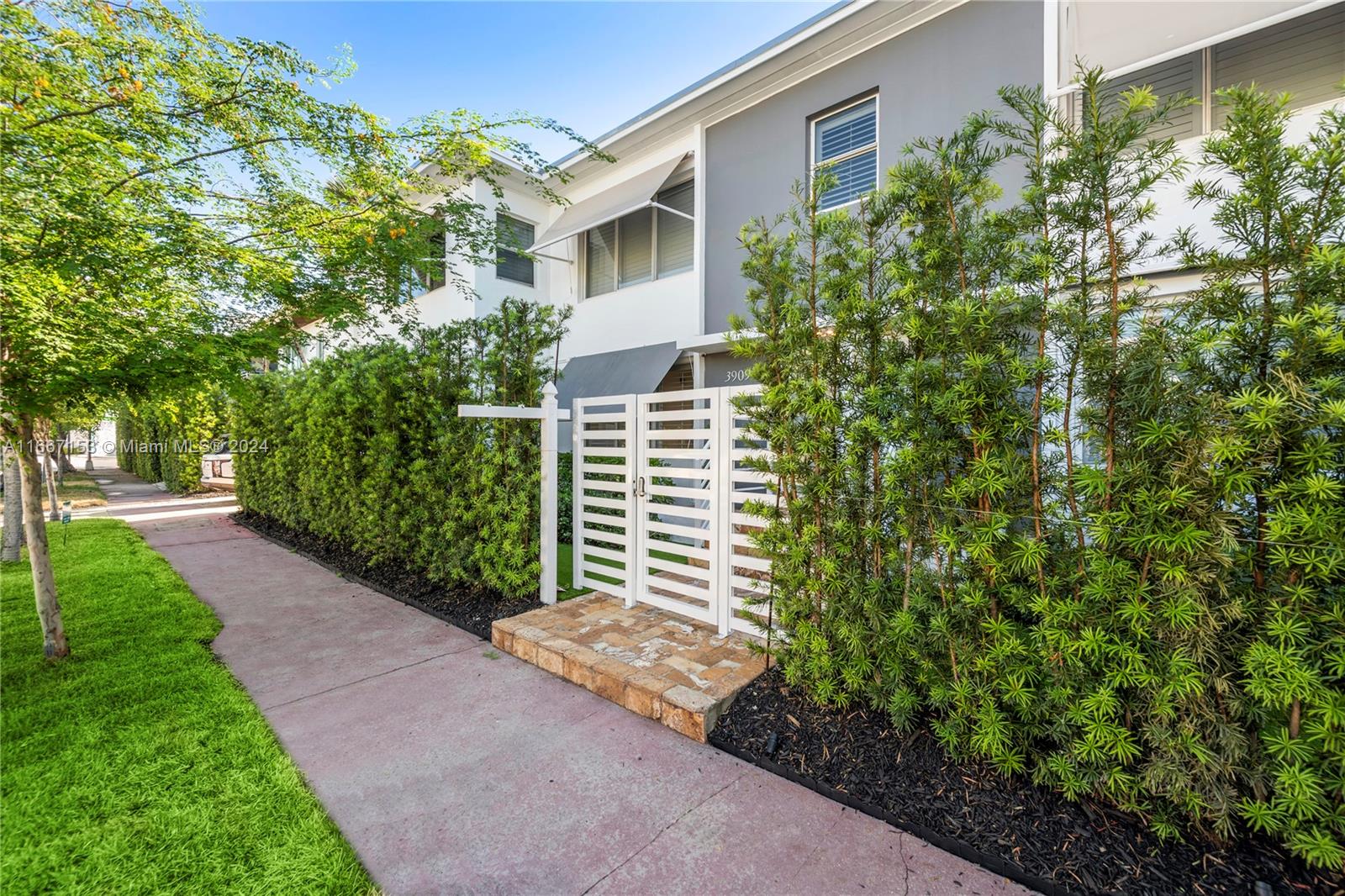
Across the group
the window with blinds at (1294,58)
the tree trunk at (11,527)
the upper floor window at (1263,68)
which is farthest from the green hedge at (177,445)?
the window with blinds at (1294,58)

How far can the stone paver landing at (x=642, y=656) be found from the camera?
435 cm

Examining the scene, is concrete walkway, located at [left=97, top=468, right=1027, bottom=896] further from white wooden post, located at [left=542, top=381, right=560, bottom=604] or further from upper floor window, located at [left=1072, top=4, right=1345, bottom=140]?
upper floor window, located at [left=1072, top=4, right=1345, bottom=140]

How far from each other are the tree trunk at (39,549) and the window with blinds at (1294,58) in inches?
495

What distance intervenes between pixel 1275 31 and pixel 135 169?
12.0 meters

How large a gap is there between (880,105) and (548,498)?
7.92 meters

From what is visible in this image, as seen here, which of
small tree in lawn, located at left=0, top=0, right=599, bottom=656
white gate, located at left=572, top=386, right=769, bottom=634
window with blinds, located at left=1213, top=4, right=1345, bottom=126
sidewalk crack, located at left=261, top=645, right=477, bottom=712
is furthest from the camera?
window with blinds, located at left=1213, top=4, right=1345, bottom=126

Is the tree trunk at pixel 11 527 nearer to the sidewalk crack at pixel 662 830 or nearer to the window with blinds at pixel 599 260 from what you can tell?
the window with blinds at pixel 599 260

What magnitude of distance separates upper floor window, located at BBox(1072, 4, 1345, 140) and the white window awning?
22.3 ft

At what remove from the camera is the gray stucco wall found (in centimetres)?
741

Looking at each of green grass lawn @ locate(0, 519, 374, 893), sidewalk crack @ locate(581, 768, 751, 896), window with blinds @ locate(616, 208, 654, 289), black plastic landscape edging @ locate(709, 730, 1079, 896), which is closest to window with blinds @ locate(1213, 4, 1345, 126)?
black plastic landscape edging @ locate(709, 730, 1079, 896)

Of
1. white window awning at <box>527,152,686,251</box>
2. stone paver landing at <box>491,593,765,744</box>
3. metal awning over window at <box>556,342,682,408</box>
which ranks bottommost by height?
stone paver landing at <box>491,593,765,744</box>

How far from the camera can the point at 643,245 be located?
12406 millimetres

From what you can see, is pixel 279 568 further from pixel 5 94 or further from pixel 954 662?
pixel 954 662

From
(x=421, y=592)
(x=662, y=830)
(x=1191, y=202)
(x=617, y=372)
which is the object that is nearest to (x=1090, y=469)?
(x=662, y=830)
